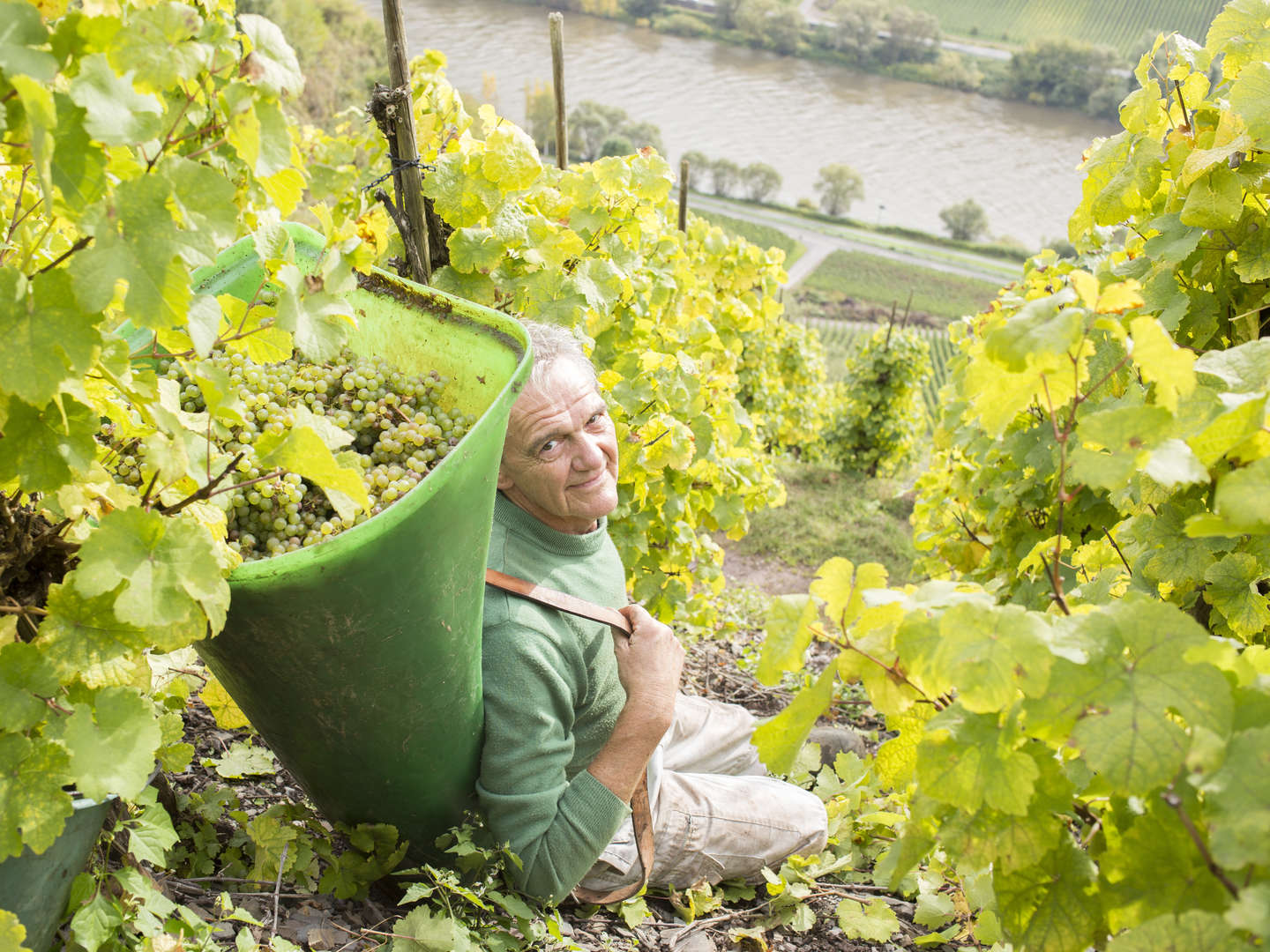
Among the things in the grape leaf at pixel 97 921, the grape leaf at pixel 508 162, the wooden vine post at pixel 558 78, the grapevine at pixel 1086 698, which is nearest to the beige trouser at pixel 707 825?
the grapevine at pixel 1086 698

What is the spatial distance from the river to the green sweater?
53991 mm

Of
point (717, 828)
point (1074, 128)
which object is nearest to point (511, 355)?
point (717, 828)

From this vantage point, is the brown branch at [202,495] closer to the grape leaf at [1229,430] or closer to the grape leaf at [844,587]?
the grape leaf at [844,587]

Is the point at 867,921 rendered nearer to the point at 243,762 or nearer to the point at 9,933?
the point at 243,762

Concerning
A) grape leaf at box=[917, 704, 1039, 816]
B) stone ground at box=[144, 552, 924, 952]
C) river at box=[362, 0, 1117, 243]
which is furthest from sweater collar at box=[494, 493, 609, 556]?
river at box=[362, 0, 1117, 243]

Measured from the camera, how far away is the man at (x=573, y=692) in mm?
1783

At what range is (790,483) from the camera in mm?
13789

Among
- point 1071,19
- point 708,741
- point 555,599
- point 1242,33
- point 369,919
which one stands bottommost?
point 1071,19

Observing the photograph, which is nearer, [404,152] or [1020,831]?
[1020,831]

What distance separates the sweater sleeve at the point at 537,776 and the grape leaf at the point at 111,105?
117 centimetres

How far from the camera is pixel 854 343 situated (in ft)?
111

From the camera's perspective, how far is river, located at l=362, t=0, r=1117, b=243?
5716 cm

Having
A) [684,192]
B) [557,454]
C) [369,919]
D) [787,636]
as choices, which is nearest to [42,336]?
[787,636]

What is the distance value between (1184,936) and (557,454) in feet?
4.75
